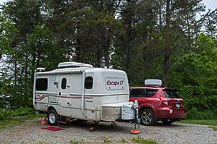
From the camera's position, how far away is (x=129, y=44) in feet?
60.7

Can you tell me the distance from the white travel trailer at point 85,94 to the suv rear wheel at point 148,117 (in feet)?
3.80

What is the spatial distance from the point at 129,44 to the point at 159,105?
9.51 metres

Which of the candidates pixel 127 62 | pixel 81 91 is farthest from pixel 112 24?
pixel 81 91

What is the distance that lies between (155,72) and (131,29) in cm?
409

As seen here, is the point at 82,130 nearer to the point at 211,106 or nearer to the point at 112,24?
the point at 112,24

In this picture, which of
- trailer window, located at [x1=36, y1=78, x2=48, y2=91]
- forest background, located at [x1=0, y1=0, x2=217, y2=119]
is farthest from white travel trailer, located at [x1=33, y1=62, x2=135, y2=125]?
forest background, located at [x1=0, y1=0, x2=217, y2=119]

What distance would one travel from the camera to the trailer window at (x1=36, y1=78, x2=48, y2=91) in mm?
10562

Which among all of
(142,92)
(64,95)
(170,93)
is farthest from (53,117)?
(170,93)

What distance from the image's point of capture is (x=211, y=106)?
17578 millimetres

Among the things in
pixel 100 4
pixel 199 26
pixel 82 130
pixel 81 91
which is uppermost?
pixel 100 4

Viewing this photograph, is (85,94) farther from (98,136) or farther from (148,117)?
(148,117)

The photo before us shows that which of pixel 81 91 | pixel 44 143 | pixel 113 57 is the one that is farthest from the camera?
pixel 113 57

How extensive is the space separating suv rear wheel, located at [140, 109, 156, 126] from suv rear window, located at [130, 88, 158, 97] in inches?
28.3

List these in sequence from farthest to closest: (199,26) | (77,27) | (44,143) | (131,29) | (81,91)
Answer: (131,29), (77,27), (199,26), (81,91), (44,143)
